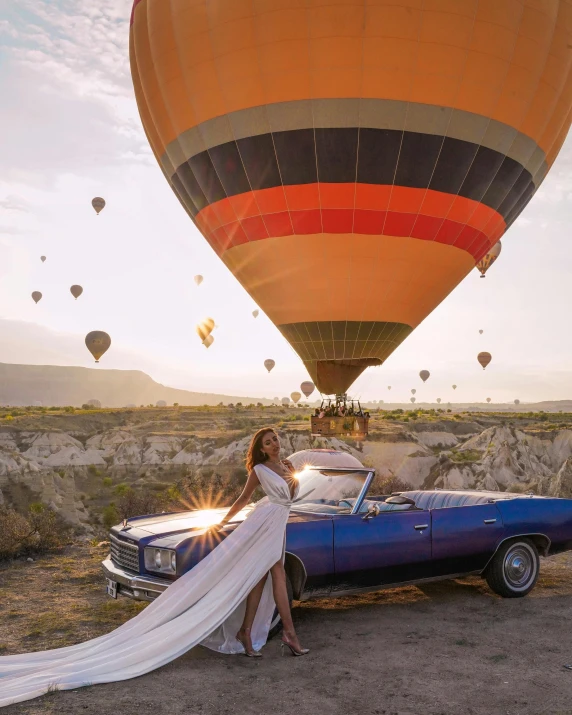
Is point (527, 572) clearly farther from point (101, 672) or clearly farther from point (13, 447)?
point (13, 447)

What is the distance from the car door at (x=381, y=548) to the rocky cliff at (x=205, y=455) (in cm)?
1235

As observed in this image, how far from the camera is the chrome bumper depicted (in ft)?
20.7

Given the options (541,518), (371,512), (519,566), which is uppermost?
(371,512)

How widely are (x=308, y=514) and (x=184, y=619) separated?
1.93 m

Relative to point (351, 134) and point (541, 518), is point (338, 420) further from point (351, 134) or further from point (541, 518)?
point (541, 518)

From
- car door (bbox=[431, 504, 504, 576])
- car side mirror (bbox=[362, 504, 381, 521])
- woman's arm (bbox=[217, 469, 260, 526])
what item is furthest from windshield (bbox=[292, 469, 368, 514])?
woman's arm (bbox=[217, 469, 260, 526])

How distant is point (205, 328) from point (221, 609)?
83.9m

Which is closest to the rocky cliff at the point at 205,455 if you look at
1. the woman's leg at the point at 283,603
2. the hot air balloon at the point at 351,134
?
the hot air balloon at the point at 351,134

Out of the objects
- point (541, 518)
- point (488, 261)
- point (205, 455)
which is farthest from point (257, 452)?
point (205, 455)

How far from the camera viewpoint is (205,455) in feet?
151

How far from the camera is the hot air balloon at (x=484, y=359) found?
97.1 m

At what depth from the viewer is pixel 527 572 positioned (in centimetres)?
816

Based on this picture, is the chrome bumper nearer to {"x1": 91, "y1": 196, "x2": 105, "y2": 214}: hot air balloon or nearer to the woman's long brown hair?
the woman's long brown hair

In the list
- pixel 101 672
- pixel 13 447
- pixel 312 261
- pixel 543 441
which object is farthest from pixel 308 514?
pixel 13 447
